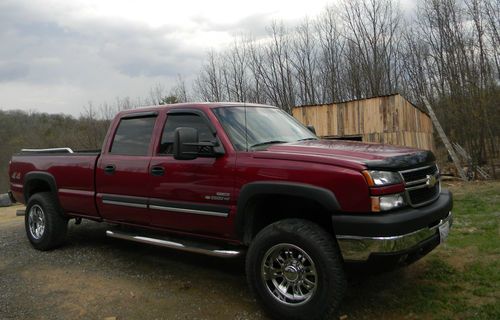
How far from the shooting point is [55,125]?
50.7 m

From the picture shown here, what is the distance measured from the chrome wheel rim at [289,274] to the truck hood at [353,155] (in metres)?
0.79

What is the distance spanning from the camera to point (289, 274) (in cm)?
395

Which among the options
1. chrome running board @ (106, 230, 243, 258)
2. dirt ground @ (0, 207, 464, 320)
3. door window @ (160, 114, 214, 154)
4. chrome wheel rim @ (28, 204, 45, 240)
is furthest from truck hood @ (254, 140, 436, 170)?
chrome wheel rim @ (28, 204, 45, 240)

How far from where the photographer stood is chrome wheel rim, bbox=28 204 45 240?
267 inches

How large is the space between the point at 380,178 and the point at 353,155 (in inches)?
14.1

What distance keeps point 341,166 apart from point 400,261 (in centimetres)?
91

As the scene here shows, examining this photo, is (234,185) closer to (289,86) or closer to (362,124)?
(362,124)

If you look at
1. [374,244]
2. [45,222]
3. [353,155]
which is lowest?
[45,222]

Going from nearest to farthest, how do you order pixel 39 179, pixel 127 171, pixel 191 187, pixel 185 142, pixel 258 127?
pixel 185 142 → pixel 191 187 → pixel 258 127 → pixel 127 171 → pixel 39 179

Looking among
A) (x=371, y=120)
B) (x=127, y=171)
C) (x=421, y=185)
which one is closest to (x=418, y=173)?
(x=421, y=185)

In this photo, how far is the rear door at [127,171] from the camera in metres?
5.21

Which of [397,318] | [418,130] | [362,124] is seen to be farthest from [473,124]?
[397,318]

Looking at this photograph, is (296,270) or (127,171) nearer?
(296,270)

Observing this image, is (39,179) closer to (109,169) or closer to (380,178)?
(109,169)
